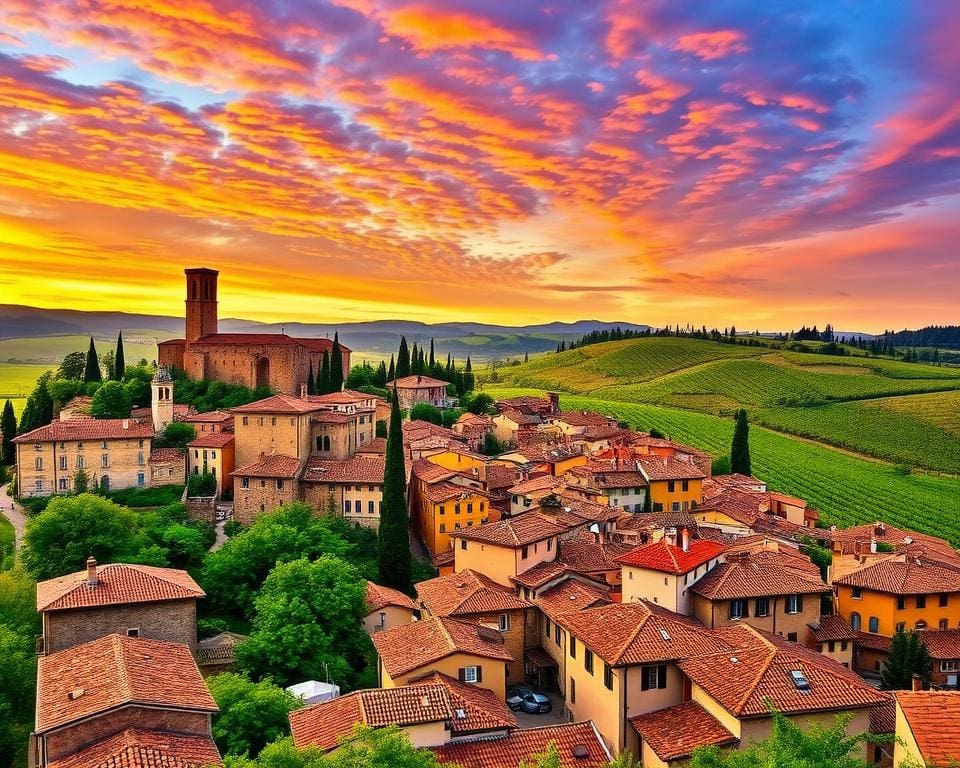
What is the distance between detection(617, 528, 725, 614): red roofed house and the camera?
31781 millimetres

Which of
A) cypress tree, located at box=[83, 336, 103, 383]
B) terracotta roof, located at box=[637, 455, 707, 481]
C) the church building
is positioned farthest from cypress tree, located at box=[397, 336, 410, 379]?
terracotta roof, located at box=[637, 455, 707, 481]

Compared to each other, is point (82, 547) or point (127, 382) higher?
point (127, 382)

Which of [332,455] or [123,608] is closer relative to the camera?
[123,608]

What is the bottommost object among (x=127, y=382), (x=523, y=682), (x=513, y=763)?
(x=523, y=682)

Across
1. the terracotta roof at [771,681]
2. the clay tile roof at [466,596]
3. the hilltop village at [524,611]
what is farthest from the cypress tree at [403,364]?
the terracotta roof at [771,681]

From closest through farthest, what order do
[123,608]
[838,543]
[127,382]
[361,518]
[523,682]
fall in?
[123,608]
[523,682]
[838,543]
[361,518]
[127,382]

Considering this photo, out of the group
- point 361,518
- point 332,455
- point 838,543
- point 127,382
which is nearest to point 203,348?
point 127,382

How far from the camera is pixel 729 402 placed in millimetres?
125938

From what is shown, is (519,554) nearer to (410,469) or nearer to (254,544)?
(254,544)

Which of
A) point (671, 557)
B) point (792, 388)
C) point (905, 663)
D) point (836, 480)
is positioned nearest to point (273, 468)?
point (671, 557)

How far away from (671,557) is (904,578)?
17.3 meters

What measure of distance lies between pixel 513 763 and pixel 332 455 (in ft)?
132

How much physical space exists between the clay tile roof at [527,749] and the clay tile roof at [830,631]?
15608mm

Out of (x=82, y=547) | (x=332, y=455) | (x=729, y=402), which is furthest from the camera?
(x=729, y=402)
